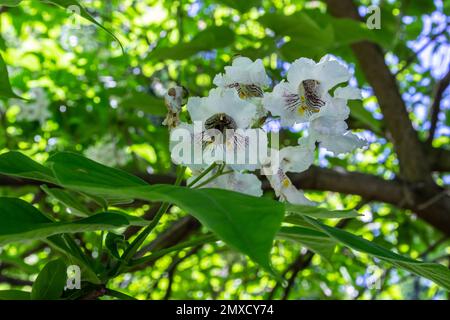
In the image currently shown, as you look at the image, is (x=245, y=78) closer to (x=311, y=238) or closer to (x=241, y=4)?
(x=311, y=238)

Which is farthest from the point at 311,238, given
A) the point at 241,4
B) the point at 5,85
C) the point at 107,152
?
the point at 107,152

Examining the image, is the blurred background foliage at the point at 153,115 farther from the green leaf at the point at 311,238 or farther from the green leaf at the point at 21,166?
the green leaf at the point at 21,166

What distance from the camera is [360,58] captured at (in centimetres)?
208

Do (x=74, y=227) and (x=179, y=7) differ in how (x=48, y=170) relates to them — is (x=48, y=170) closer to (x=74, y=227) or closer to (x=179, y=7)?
(x=74, y=227)

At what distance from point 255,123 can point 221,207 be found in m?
0.24

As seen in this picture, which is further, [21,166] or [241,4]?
[241,4]

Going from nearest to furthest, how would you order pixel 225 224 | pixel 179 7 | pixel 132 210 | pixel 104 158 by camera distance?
pixel 225 224 → pixel 179 7 → pixel 132 210 → pixel 104 158

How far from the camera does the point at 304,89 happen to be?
31.3 inches

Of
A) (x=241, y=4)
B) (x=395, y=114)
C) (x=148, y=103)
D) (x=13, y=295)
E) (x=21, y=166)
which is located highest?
(x=241, y=4)

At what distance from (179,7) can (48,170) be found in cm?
128

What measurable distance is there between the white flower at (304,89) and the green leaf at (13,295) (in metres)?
0.40

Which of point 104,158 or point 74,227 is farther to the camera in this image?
point 104,158

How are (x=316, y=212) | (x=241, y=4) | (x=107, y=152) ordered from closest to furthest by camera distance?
(x=316, y=212) < (x=241, y=4) < (x=107, y=152)
